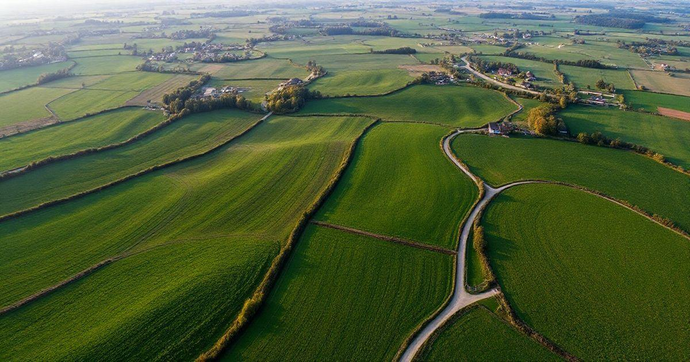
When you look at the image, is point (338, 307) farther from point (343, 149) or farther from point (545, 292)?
point (343, 149)

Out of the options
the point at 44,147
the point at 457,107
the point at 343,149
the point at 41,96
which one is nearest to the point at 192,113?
the point at 44,147

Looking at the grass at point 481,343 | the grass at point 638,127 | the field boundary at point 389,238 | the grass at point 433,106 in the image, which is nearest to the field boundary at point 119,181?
the grass at point 433,106

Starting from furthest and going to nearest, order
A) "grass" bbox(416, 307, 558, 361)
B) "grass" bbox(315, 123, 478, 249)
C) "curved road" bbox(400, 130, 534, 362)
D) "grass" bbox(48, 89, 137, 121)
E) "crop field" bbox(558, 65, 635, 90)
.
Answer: "crop field" bbox(558, 65, 635, 90), "grass" bbox(48, 89, 137, 121), "grass" bbox(315, 123, 478, 249), "curved road" bbox(400, 130, 534, 362), "grass" bbox(416, 307, 558, 361)

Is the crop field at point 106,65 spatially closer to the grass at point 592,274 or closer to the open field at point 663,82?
the grass at point 592,274

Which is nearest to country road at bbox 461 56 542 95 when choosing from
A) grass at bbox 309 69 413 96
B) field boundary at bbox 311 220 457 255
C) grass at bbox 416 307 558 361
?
grass at bbox 309 69 413 96

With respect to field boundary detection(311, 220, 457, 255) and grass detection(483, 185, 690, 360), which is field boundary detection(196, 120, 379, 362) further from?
grass detection(483, 185, 690, 360)

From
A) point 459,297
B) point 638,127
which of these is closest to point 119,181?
point 459,297
